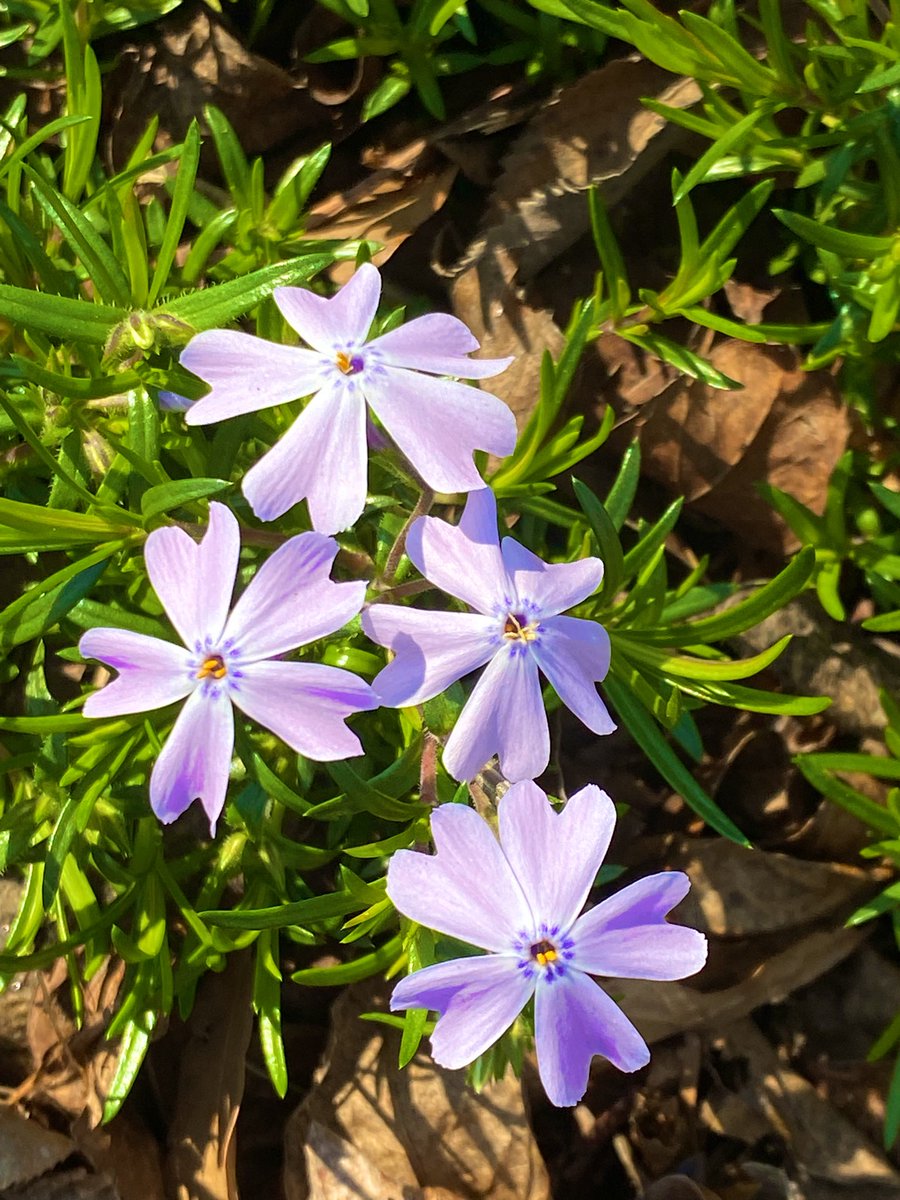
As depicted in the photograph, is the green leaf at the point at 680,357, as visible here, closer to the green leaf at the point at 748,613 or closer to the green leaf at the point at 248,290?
the green leaf at the point at 748,613

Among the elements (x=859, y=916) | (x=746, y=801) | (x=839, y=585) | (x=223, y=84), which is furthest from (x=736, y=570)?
(x=223, y=84)

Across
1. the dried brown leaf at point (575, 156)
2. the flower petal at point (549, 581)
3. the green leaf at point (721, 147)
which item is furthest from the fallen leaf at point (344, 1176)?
the green leaf at point (721, 147)

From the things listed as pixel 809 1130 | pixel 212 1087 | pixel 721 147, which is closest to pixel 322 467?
pixel 721 147

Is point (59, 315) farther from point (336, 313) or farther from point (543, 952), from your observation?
point (543, 952)

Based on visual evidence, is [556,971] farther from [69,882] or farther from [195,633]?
Result: [69,882]

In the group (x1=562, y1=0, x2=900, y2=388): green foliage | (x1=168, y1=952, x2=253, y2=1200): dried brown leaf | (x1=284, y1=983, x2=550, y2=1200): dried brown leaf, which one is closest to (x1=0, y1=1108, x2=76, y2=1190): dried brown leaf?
(x1=168, y1=952, x2=253, y2=1200): dried brown leaf

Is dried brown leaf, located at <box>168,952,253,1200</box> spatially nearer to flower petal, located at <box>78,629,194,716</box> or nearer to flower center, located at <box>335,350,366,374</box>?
flower petal, located at <box>78,629,194,716</box>
